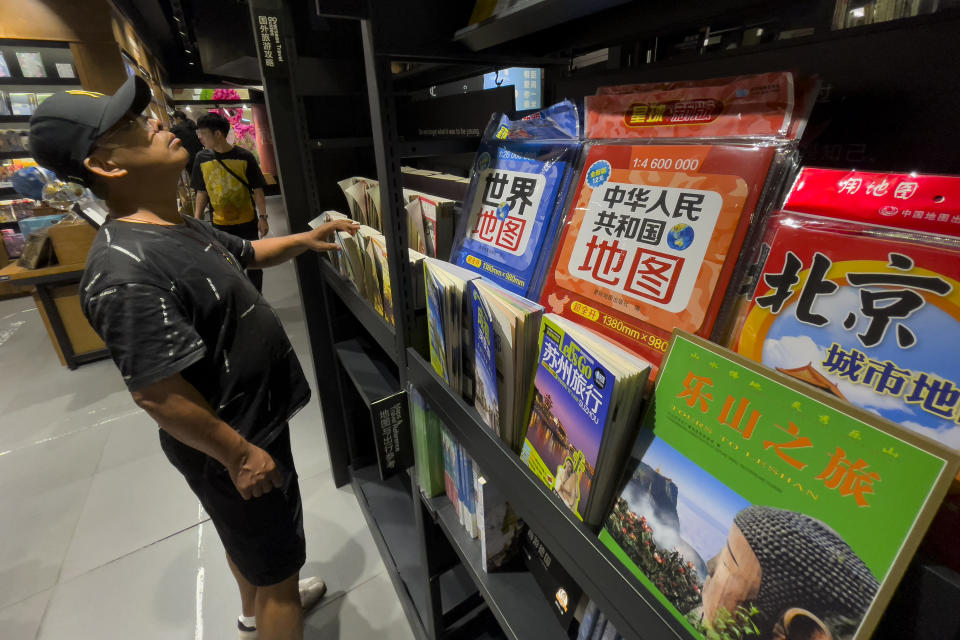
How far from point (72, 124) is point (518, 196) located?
974mm

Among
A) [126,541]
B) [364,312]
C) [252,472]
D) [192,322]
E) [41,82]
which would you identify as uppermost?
[41,82]

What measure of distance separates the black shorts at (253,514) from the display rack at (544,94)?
396 millimetres

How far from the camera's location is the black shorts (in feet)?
3.85

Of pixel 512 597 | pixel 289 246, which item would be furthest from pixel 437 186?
pixel 512 597

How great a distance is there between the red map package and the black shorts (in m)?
1.02

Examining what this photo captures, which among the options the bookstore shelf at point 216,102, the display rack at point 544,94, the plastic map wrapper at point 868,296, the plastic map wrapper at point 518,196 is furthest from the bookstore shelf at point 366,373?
the bookstore shelf at point 216,102

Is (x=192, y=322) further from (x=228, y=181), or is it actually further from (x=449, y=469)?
(x=228, y=181)

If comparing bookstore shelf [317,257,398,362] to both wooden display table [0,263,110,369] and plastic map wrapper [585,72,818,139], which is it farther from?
wooden display table [0,263,110,369]

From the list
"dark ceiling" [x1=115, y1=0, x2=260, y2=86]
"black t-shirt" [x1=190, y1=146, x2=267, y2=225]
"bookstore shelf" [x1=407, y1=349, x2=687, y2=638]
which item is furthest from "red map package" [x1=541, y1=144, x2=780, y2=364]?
"black t-shirt" [x1=190, y1=146, x2=267, y2=225]

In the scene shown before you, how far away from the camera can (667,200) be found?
1.93 feet

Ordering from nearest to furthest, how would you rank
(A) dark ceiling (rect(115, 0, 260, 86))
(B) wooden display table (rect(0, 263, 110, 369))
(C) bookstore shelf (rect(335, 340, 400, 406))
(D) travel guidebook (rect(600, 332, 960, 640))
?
(D) travel guidebook (rect(600, 332, 960, 640)) < (C) bookstore shelf (rect(335, 340, 400, 406)) < (A) dark ceiling (rect(115, 0, 260, 86)) < (B) wooden display table (rect(0, 263, 110, 369))

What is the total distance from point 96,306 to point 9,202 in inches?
255

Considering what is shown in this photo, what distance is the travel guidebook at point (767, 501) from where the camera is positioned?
0.34m

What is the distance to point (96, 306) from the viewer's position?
927mm
